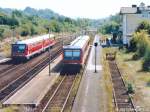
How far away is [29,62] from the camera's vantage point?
5772 centimetres

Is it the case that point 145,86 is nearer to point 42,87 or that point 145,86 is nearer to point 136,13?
point 42,87

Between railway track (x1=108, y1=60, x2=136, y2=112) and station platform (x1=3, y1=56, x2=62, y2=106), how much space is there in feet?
18.3

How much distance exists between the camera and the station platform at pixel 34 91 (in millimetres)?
31222

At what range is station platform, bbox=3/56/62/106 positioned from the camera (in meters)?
31.2

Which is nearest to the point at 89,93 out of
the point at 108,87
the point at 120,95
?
the point at 120,95

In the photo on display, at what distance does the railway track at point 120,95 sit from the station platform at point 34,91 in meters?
5.57

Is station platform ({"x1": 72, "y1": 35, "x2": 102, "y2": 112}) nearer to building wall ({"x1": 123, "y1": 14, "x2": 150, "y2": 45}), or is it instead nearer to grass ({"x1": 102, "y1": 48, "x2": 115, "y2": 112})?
grass ({"x1": 102, "y1": 48, "x2": 115, "y2": 112})

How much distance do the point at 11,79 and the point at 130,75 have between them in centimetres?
1206

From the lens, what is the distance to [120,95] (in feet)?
113

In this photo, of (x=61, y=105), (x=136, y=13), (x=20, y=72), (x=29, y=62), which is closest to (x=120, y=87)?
(x=61, y=105)

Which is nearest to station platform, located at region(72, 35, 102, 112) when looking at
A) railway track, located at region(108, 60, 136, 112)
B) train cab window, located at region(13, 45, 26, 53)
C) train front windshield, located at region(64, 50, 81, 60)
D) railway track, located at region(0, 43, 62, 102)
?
railway track, located at region(108, 60, 136, 112)

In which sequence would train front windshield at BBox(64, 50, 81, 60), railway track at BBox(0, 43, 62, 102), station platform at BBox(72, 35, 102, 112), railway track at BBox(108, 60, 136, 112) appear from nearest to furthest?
1. station platform at BBox(72, 35, 102, 112)
2. railway track at BBox(108, 60, 136, 112)
3. railway track at BBox(0, 43, 62, 102)
4. train front windshield at BBox(64, 50, 81, 60)

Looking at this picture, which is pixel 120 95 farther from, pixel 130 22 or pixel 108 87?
pixel 130 22

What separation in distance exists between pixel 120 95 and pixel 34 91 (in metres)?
6.93
